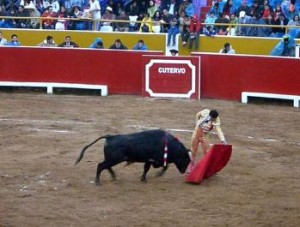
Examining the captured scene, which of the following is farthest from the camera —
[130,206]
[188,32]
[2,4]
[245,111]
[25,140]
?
[2,4]

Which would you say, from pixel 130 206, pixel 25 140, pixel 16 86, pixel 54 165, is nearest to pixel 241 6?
pixel 16 86

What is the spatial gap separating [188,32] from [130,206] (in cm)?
1257

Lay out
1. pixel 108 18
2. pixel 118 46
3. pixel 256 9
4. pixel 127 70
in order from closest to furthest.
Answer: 1. pixel 127 70
2. pixel 118 46
3. pixel 256 9
4. pixel 108 18

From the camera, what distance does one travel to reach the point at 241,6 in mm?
25172

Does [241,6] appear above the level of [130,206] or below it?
above

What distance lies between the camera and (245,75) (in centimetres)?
2106

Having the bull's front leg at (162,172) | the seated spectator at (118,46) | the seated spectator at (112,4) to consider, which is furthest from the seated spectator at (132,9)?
the bull's front leg at (162,172)

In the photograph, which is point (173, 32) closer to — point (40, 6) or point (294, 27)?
point (294, 27)

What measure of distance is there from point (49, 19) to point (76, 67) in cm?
363

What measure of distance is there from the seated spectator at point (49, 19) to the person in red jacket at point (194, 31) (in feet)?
13.0

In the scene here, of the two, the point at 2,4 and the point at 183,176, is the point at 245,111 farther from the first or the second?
the point at 2,4

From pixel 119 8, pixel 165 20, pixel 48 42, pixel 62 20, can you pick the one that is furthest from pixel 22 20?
pixel 165 20

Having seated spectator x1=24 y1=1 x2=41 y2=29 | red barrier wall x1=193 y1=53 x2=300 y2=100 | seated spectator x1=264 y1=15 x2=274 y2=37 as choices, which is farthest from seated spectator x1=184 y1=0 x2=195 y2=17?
red barrier wall x1=193 y1=53 x2=300 y2=100

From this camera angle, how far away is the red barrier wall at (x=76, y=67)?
21828 mm
